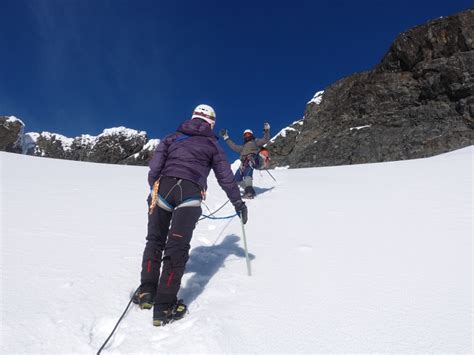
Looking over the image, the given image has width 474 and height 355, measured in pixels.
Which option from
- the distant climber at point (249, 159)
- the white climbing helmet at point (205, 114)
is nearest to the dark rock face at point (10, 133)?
the distant climber at point (249, 159)

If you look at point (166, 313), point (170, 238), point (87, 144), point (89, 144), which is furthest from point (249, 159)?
point (87, 144)

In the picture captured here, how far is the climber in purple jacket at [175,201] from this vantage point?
261 cm

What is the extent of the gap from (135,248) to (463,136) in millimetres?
26502

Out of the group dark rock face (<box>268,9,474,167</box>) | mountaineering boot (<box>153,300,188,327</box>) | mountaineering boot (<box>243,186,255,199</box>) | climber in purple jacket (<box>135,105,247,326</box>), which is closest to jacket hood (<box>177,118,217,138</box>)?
climber in purple jacket (<box>135,105,247,326</box>)

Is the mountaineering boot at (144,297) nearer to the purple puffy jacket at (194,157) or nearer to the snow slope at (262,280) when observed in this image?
the snow slope at (262,280)

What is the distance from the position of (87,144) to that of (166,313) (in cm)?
13239

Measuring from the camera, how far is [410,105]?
30297 millimetres

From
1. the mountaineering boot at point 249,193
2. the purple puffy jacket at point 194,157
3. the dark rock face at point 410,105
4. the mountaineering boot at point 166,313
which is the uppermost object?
the dark rock face at point 410,105

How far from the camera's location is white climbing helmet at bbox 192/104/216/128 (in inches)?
137

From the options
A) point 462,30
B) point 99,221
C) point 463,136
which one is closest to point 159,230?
point 99,221

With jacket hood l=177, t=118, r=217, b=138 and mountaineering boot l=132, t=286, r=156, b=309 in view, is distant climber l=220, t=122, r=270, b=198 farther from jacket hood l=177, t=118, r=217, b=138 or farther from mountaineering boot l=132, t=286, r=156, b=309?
mountaineering boot l=132, t=286, r=156, b=309

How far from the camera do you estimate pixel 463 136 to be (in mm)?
23266

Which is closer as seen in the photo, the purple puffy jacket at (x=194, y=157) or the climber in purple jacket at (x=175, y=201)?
the climber in purple jacket at (x=175, y=201)

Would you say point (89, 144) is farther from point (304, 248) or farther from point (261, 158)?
point (304, 248)
